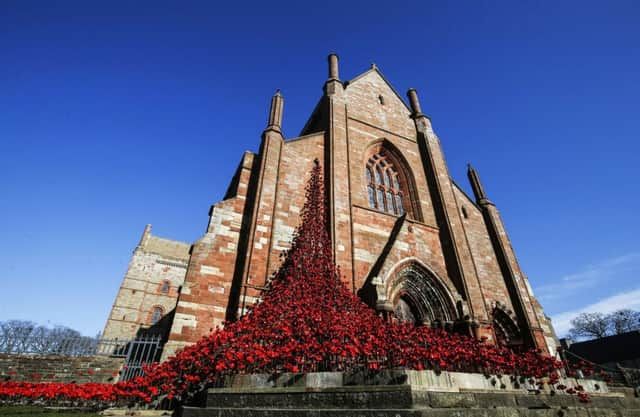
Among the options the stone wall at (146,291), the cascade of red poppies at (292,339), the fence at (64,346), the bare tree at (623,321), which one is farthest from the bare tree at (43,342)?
the bare tree at (623,321)

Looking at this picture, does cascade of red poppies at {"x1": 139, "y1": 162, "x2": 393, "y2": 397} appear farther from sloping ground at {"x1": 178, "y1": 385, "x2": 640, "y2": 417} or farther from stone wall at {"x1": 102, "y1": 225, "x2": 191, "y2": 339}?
stone wall at {"x1": 102, "y1": 225, "x2": 191, "y2": 339}

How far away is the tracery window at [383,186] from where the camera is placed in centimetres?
1379

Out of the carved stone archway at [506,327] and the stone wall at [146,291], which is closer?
the carved stone archway at [506,327]

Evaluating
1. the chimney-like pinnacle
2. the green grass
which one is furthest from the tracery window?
the green grass

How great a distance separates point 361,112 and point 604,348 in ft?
149

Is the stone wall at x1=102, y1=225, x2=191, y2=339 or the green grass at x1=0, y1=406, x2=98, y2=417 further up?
the stone wall at x1=102, y1=225, x2=191, y2=339

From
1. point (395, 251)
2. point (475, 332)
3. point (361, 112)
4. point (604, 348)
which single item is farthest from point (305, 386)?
point (604, 348)

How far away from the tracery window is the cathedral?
2.4 inches

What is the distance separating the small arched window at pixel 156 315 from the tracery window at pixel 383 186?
27.8 metres

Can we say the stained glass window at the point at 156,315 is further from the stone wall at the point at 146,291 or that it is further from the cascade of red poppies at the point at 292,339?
the cascade of red poppies at the point at 292,339

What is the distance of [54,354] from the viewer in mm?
8438

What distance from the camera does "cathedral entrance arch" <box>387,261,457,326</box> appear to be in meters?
10.2

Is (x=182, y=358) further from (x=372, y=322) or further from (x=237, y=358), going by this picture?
(x=372, y=322)

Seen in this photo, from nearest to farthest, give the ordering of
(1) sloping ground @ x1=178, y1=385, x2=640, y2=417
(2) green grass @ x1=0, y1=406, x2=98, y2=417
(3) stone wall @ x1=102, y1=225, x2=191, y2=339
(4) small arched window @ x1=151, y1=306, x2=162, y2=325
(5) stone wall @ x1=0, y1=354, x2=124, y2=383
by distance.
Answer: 1. (1) sloping ground @ x1=178, y1=385, x2=640, y2=417
2. (2) green grass @ x1=0, y1=406, x2=98, y2=417
3. (5) stone wall @ x1=0, y1=354, x2=124, y2=383
4. (3) stone wall @ x1=102, y1=225, x2=191, y2=339
5. (4) small arched window @ x1=151, y1=306, x2=162, y2=325
